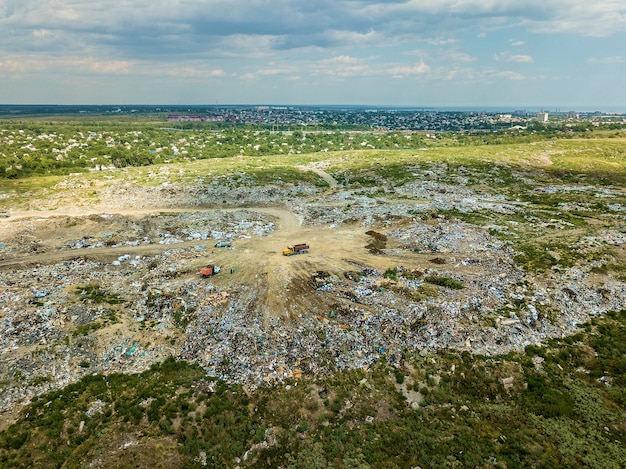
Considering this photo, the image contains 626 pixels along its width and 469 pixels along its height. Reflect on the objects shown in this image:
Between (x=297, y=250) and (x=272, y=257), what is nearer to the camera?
(x=272, y=257)

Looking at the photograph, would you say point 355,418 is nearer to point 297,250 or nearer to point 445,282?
point 445,282

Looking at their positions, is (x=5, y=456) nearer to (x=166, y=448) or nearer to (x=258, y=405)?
(x=166, y=448)

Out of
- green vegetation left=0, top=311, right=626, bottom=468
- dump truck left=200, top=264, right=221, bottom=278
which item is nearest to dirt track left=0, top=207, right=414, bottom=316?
dump truck left=200, top=264, right=221, bottom=278

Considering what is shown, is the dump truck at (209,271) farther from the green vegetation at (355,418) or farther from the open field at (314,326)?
the green vegetation at (355,418)

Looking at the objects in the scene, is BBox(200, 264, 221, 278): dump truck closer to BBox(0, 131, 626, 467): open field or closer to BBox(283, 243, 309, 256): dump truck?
BBox(0, 131, 626, 467): open field

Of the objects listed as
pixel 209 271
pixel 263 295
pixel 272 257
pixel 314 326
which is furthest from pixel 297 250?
pixel 314 326

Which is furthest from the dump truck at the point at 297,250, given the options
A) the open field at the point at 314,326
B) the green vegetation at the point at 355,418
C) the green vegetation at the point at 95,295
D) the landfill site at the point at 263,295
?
the green vegetation at the point at 355,418

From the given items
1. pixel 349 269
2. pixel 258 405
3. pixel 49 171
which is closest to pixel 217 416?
pixel 258 405
